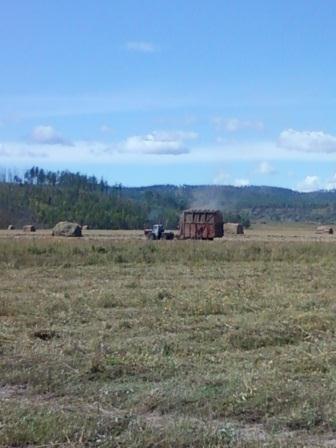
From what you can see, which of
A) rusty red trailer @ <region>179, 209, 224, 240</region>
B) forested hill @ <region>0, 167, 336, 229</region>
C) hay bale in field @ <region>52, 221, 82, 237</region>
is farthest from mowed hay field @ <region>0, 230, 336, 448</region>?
forested hill @ <region>0, 167, 336, 229</region>

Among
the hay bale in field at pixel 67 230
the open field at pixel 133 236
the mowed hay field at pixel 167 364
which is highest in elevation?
the hay bale in field at pixel 67 230

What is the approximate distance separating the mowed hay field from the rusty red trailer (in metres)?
40.8

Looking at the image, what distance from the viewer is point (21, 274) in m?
25.0

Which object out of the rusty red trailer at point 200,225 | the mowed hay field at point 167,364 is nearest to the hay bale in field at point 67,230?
the rusty red trailer at point 200,225

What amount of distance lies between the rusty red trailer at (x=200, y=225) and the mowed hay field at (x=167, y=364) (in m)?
40.8

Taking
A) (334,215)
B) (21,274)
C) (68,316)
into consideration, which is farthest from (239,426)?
(334,215)

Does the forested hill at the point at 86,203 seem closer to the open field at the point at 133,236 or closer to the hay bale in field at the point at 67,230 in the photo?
the open field at the point at 133,236

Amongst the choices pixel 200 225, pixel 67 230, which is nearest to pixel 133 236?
pixel 67 230

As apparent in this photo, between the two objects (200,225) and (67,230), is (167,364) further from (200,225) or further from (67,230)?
(67,230)

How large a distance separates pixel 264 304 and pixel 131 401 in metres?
8.69

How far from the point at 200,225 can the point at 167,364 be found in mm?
53408

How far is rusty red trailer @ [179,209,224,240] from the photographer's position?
6234 centimetres

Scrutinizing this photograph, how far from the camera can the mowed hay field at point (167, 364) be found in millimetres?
6520

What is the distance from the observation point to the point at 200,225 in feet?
205
